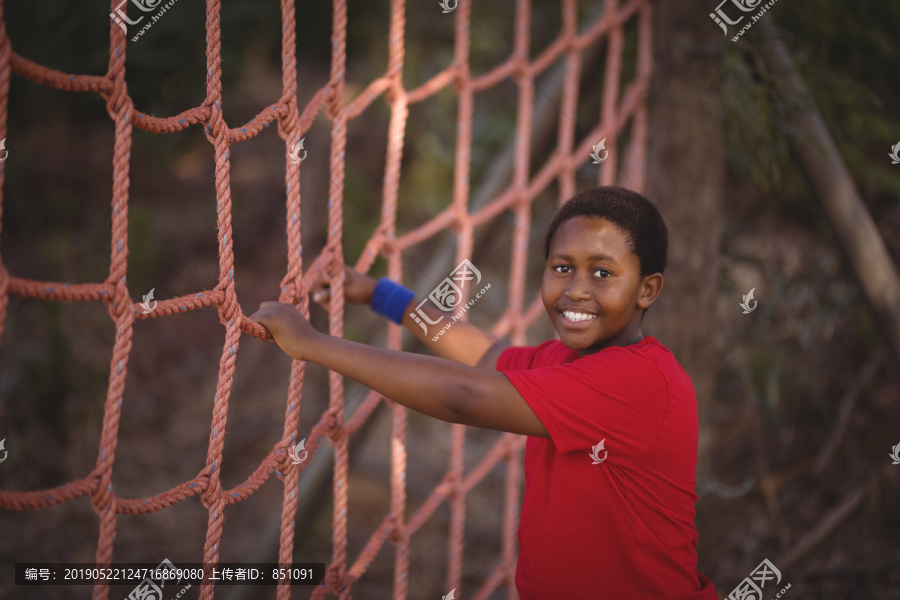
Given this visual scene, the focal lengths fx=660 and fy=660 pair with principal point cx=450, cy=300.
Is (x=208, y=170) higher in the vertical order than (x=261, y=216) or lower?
higher

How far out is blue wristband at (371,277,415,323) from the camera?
112 centimetres

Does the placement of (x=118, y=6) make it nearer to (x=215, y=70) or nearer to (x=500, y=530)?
(x=215, y=70)

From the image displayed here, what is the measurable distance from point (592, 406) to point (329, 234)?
0.49 meters

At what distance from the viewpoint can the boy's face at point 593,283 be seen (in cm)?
87

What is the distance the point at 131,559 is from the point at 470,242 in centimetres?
166

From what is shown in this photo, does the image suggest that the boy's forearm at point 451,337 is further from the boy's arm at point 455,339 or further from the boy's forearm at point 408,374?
the boy's forearm at point 408,374

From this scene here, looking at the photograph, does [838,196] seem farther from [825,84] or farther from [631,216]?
[631,216]

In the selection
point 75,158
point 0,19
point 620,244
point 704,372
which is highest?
point 75,158

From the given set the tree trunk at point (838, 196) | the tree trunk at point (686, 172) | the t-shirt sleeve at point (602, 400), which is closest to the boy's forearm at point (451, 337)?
the t-shirt sleeve at point (602, 400)

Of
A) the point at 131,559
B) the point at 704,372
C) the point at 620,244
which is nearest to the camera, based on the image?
the point at 620,244

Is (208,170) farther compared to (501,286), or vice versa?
(208,170)

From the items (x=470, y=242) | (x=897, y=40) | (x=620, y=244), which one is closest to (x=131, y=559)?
(x=470, y=242)

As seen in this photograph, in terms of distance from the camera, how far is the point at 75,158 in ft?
11.6

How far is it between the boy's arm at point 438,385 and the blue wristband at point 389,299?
1.05ft
